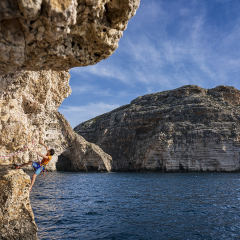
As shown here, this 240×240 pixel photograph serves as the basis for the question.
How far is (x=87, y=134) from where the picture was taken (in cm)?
9919

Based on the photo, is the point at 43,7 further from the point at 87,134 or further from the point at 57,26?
the point at 87,134

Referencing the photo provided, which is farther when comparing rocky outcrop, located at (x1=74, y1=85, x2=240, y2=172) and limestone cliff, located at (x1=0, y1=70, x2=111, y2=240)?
rocky outcrop, located at (x1=74, y1=85, x2=240, y2=172)

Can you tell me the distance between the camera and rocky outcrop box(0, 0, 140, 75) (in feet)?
14.8

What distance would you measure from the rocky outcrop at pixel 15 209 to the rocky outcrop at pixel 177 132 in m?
61.0

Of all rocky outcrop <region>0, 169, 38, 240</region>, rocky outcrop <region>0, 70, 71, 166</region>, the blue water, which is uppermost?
rocky outcrop <region>0, 70, 71, 166</region>

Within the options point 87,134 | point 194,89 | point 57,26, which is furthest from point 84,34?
point 87,134

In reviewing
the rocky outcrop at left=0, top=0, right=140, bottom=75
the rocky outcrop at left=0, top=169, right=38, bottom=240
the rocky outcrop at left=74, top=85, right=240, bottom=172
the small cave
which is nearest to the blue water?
the rocky outcrop at left=0, top=169, right=38, bottom=240

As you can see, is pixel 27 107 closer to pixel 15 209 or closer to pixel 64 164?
pixel 15 209

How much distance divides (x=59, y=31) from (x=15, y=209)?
604 centimetres

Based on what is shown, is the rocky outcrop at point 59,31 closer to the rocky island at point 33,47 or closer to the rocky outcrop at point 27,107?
the rocky island at point 33,47

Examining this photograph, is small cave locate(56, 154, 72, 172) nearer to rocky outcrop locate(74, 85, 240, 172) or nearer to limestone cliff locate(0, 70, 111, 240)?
rocky outcrop locate(74, 85, 240, 172)

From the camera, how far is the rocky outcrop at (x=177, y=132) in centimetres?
6125

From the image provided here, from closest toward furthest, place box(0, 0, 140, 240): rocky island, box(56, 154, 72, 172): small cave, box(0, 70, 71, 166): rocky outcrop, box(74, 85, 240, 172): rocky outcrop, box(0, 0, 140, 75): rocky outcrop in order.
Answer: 1. box(0, 0, 140, 75): rocky outcrop
2. box(0, 0, 140, 240): rocky island
3. box(0, 70, 71, 166): rocky outcrop
4. box(74, 85, 240, 172): rocky outcrop
5. box(56, 154, 72, 172): small cave

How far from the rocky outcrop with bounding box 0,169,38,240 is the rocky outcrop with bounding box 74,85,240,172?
200 ft
